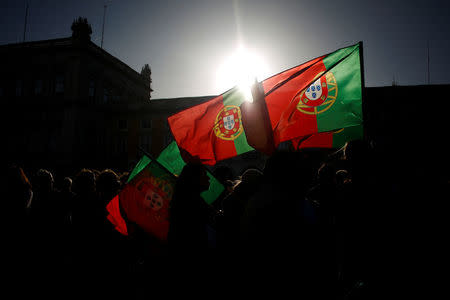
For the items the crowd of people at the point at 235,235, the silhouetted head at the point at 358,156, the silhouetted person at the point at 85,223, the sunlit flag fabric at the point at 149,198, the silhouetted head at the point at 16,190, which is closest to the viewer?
the crowd of people at the point at 235,235

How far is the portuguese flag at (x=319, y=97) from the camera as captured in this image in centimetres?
337

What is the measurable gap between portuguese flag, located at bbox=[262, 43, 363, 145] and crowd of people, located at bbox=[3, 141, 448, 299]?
2.40 ft

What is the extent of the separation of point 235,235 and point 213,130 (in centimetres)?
154

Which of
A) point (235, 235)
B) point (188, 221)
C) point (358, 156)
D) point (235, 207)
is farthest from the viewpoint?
point (235, 207)

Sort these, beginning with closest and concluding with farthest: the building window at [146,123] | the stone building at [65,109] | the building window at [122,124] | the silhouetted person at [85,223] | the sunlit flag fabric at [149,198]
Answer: the sunlit flag fabric at [149,198] → the silhouetted person at [85,223] → the stone building at [65,109] → the building window at [146,123] → the building window at [122,124]

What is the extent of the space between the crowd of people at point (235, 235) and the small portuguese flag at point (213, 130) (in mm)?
745

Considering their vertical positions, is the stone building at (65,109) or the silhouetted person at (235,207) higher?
the stone building at (65,109)

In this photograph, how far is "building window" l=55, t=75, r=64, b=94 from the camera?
32375 mm

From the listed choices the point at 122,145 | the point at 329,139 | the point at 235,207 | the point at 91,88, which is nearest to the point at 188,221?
the point at 235,207

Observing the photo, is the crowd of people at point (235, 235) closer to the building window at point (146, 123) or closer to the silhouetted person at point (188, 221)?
the silhouetted person at point (188, 221)

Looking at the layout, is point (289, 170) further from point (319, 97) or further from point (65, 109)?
point (65, 109)

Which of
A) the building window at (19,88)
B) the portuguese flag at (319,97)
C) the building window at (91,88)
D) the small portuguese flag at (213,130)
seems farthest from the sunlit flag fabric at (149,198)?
the building window at (19,88)

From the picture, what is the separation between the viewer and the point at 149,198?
3.61 metres

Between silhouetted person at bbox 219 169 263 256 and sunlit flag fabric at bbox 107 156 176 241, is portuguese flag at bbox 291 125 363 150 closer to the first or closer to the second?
silhouetted person at bbox 219 169 263 256
